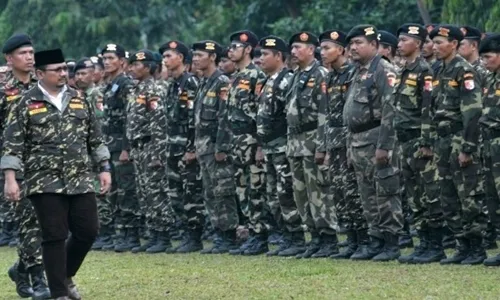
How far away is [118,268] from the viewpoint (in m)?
16.2

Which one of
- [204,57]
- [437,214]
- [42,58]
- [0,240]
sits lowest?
[0,240]

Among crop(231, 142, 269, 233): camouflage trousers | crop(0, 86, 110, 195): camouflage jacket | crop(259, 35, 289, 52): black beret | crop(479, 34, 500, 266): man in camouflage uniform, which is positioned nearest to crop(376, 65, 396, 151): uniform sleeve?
crop(479, 34, 500, 266): man in camouflage uniform

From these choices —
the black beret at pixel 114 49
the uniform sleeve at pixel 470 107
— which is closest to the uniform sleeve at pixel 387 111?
the uniform sleeve at pixel 470 107

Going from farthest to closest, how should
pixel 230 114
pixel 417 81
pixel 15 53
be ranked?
pixel 230 114, pixel 417 81, pixel 15 53

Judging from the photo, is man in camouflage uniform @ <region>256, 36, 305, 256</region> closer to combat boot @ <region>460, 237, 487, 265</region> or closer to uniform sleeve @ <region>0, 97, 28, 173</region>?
combat boot @ <region>460, 237, 487, 265</region>

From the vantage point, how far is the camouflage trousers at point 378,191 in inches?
583

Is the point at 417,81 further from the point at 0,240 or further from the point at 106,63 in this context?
the point at 0,240

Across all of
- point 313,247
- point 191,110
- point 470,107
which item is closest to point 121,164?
point 191,110

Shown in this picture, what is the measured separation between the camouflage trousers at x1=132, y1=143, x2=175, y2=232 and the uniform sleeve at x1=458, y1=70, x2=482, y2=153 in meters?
5.37

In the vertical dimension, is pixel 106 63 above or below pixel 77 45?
above

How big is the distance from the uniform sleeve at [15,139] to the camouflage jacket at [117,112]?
21.1 ft

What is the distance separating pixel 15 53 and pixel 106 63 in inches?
235

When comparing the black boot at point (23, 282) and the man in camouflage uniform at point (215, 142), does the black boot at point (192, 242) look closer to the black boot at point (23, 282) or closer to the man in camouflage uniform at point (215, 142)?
the man in camouflage uniform at point (215, 142)

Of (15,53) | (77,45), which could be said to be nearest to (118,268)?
(15,53)
